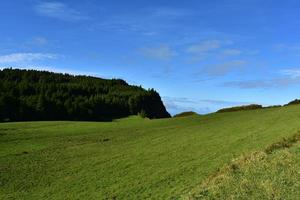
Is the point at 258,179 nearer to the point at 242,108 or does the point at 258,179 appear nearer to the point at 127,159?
the point at 127,159

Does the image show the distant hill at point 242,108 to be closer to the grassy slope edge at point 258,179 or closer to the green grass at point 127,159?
the green grass at point 127,159

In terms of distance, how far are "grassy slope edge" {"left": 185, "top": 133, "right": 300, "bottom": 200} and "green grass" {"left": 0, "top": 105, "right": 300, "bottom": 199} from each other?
1414mm

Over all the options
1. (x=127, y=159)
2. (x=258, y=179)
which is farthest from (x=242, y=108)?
(x=258, y=179)

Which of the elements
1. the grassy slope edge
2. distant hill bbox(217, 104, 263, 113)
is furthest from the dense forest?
the grassy slope edge

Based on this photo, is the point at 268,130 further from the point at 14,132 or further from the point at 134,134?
the point at 14,132

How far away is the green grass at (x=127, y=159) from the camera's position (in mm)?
23453

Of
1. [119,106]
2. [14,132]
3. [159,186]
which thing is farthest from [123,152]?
[119,106]

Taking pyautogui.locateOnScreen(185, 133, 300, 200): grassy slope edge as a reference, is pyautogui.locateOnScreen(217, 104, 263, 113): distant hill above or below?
above

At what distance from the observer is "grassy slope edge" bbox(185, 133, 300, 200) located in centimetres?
1680

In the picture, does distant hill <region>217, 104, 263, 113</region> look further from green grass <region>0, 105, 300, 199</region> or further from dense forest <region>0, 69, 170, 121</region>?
dense forest <region>0, 69, 170, 121</region>

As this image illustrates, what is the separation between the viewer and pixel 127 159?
31547 mm

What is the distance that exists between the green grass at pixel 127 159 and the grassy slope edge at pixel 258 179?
1414 mm

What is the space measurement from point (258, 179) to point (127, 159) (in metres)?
13.7

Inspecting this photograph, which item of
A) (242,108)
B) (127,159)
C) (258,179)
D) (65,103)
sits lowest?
(258,179)
